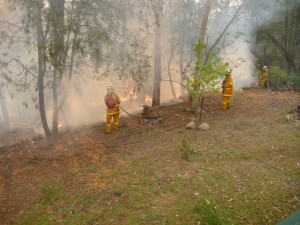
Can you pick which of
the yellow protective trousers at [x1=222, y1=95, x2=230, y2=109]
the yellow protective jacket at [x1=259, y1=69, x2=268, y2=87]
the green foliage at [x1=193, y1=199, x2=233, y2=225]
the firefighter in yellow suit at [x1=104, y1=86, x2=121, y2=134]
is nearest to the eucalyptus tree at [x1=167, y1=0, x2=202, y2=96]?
the yellow protective trousers at [x1=222, y1=95, x2=230, y2=109]

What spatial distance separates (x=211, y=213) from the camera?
477cm

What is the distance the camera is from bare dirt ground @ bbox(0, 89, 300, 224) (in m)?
5.76

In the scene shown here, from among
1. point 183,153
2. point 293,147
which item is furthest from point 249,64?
point 183,153

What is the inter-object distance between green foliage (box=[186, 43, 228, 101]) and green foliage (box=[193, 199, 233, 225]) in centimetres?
496

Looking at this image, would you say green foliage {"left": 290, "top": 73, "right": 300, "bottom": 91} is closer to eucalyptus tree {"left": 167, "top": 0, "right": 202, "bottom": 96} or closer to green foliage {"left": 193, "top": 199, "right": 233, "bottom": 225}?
eucalyptus tree {"left": 167, "top": 0, "right": 202, "bottom": 96}

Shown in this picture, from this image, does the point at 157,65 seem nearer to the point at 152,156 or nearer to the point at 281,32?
the point at 152,156

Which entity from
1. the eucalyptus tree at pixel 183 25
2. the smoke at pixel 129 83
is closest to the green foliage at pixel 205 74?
the smoke at pixel 129 83

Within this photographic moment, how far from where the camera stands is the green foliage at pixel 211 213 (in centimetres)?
464

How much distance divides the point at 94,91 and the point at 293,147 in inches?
725

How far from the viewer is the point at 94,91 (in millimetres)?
23547

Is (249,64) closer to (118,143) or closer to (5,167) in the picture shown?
(118,143)

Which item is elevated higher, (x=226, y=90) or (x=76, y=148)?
(x=226, y=90)

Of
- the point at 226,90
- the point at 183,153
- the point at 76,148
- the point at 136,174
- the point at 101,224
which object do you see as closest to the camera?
the point at 101,224

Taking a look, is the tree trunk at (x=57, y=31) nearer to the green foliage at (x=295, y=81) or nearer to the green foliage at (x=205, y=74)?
the green foliage at (x=205, y=74)
